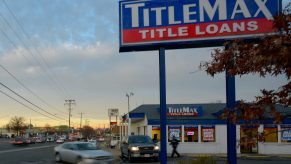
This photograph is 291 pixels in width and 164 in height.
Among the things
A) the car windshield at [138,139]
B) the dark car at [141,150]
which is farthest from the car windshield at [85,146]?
the car windshield at [138,139]

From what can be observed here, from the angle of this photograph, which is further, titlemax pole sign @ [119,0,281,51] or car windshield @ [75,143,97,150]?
car windshield @ [75,143,97,150]

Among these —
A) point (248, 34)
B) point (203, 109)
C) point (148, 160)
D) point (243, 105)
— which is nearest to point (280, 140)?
point (203, 109)

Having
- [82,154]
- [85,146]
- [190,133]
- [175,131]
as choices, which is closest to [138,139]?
[85,146]

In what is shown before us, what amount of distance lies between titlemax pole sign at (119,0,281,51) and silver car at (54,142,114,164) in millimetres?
10270

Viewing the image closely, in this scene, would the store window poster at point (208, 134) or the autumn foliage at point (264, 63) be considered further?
the store window poster at point (208, 134)

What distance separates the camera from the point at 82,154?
78.2 ft

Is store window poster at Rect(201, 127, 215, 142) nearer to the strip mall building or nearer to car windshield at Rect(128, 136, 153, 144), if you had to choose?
the strip mall building

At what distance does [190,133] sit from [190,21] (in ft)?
86.8

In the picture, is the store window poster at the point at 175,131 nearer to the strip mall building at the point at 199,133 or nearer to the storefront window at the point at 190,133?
the strip mall building at the point at 199,133

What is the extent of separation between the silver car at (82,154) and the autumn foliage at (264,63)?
17.3m

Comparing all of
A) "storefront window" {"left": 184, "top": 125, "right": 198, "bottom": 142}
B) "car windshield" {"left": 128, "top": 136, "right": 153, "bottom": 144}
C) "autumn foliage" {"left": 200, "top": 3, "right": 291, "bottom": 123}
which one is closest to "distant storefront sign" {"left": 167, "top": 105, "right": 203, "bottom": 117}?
"storefront window" {"left": 184, "top": 125, "right": 198, "bottom": 142}

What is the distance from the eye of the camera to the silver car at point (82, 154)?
22.9 m

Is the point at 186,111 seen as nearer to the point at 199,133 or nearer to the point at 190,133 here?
the point at 190,133

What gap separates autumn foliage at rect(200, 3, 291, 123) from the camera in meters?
5.34
